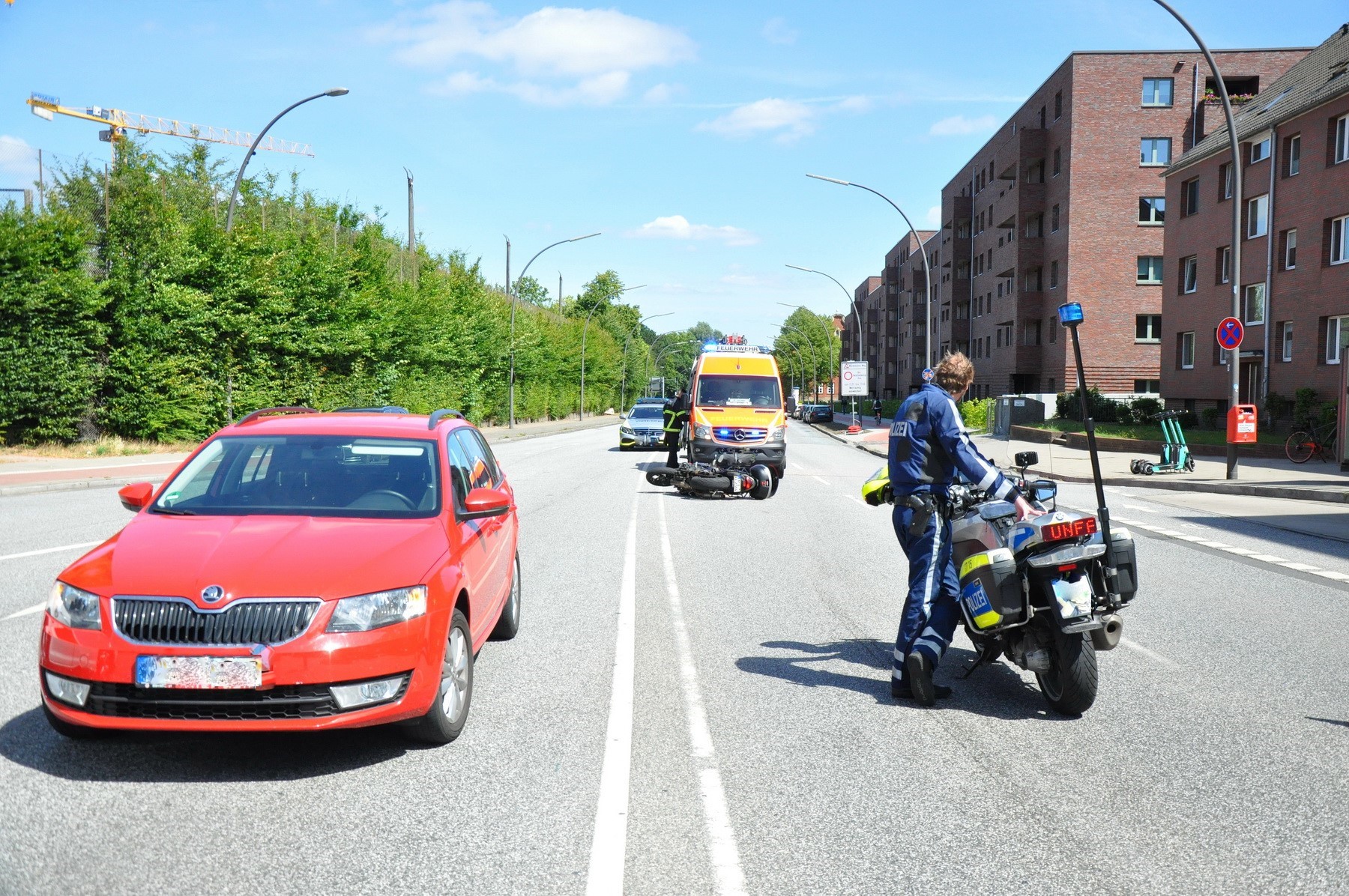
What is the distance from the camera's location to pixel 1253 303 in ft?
113

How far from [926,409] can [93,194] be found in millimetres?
31412

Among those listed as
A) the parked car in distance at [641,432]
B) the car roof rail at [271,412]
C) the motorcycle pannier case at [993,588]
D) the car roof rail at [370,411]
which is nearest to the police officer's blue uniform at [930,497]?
the motorcycle pannier case at [993,588]

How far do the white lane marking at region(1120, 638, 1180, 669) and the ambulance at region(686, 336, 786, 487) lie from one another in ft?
36.4

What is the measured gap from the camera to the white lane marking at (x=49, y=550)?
10.3 metres

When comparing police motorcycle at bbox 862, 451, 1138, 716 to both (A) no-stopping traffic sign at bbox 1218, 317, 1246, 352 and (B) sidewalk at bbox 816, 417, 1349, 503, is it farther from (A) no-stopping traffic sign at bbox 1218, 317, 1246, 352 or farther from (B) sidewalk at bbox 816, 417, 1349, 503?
(A) no-stopping traffic sign at bbox 1218, 317, 1246, 352

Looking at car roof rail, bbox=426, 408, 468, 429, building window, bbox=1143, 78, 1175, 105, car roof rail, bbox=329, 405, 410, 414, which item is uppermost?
building window, bbox=1143, 78, 1175, 105

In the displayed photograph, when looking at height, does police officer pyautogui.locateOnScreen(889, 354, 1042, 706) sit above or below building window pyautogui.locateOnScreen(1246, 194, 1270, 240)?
below

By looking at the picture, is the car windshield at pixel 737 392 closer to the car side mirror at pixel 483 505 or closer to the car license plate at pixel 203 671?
the car side mirror at pixel 483 505

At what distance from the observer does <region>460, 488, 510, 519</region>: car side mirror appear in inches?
213

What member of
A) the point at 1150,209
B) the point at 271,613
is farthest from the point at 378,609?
the point at 1150,209

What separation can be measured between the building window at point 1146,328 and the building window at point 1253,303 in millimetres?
12776

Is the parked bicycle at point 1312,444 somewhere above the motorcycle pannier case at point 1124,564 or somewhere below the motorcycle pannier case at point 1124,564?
below

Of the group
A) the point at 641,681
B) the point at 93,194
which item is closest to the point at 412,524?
the point at 641,681

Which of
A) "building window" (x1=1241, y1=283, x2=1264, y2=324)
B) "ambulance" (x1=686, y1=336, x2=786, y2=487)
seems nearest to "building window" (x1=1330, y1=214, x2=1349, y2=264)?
"building window" (x1=1241, y1=283, x2=1264, y2=324)
